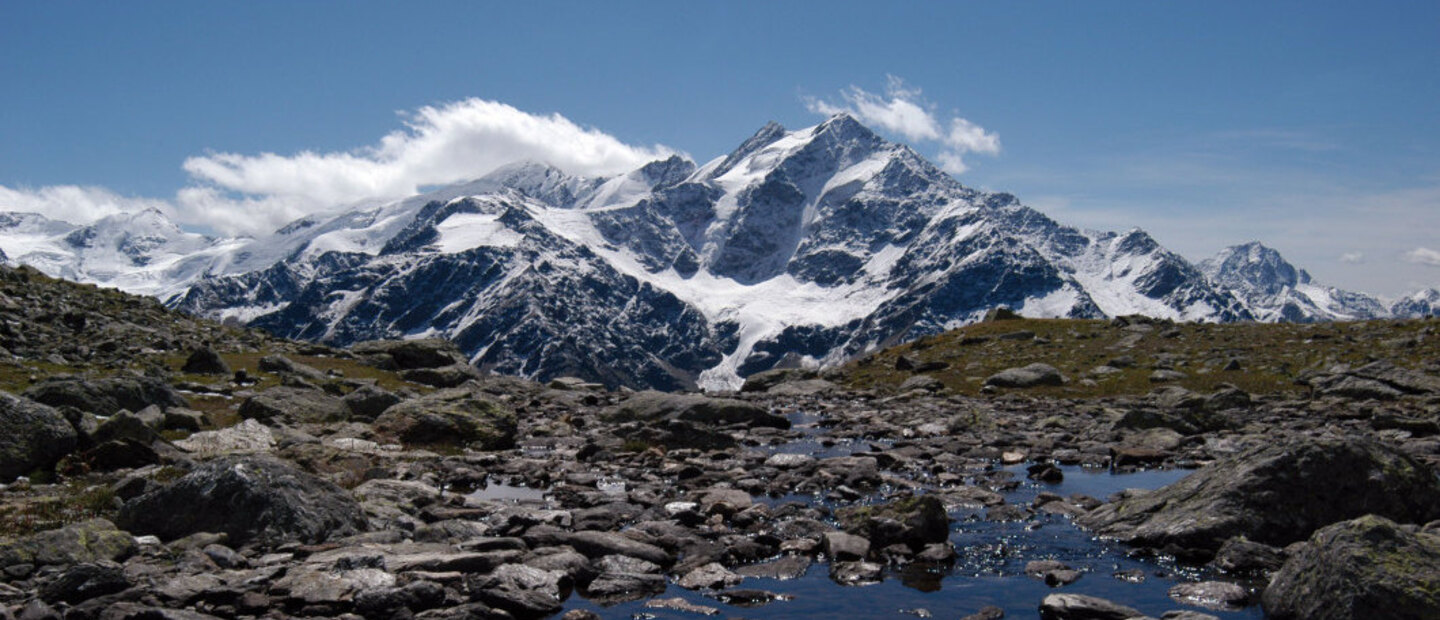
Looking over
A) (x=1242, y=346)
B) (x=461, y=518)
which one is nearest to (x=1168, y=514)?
(x=461, y=518)

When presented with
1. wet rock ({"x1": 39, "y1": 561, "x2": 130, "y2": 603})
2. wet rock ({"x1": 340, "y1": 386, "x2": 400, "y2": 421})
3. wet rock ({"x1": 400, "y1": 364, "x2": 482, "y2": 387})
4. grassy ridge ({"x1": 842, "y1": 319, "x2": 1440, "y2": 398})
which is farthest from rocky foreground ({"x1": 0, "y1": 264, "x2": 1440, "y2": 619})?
wet rock ({"x1": 400, "y1": 364, "x2": 482, "y2": 387})

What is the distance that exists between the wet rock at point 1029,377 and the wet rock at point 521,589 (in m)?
47.9

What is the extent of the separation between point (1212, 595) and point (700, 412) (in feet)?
98.3

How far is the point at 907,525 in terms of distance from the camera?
17812 millimetres

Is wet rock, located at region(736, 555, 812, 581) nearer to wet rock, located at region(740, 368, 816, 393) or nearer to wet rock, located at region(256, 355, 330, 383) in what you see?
wet rock, located at region(256, 355, 330, 383)

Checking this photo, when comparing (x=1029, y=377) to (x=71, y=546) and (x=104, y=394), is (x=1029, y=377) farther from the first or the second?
(x=71, y=546)

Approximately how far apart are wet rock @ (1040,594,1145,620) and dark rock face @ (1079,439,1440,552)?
15.5 ft

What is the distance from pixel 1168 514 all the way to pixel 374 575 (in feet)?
49.7

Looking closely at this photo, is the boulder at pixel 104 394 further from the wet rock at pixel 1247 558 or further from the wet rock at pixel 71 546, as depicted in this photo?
the wet rock at pixel 1247 558

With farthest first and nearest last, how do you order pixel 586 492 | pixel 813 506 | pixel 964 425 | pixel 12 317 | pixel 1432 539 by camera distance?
pixel 12 317 < pixel 964 425 < pixel 586 492 < pixel 813 506 < pixel 1432 539

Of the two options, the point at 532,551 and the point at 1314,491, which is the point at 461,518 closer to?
the point at 532,551

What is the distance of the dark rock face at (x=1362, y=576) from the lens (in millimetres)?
11922

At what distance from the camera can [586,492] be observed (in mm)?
23719

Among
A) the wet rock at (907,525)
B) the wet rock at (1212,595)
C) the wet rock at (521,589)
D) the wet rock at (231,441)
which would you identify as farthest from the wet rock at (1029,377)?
the wet rock at (521,589)
